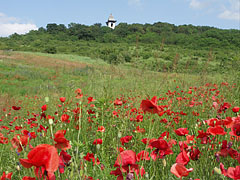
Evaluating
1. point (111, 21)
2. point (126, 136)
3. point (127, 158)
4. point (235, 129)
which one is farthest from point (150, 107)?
point (111, 21)

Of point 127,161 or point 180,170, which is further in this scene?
point 127,161

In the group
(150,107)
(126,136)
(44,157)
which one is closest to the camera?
(44,157)

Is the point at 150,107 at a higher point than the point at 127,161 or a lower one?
higher

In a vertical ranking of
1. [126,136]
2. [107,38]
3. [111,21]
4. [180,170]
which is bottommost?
[126,136]

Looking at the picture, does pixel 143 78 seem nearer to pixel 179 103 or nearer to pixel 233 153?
pixel 179 103

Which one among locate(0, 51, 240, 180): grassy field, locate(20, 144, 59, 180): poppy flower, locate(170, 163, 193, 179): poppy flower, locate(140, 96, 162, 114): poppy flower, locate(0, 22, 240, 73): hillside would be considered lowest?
locate(0, 51, 240, 180): grassy field

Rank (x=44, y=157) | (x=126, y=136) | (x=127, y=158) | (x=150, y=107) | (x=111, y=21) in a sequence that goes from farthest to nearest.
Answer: (x=111, y=21)
(x=126, y=136)
(x=150, y=107)
(x=127, y=158)
(x=44, y=157)

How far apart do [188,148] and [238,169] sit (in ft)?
1.37

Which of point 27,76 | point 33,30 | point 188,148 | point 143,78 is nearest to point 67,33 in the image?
point 33,30

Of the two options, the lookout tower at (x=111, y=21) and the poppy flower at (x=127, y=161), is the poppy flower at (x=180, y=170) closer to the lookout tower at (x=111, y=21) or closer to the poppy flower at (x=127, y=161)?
the poppy flower at (x=127, y=161)

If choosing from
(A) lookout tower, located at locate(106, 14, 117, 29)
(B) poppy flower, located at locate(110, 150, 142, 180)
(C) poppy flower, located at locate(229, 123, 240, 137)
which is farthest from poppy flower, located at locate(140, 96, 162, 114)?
(A) lookout tower, located at locate(106, 14, 117, 29)

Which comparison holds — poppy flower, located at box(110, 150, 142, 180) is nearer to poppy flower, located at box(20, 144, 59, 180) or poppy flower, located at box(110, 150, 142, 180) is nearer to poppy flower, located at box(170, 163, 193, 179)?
poppy flower, located at box(170, 163, 193, 179)

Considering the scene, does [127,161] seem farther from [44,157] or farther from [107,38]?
[107,38]

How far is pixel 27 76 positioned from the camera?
13914 millimetres
